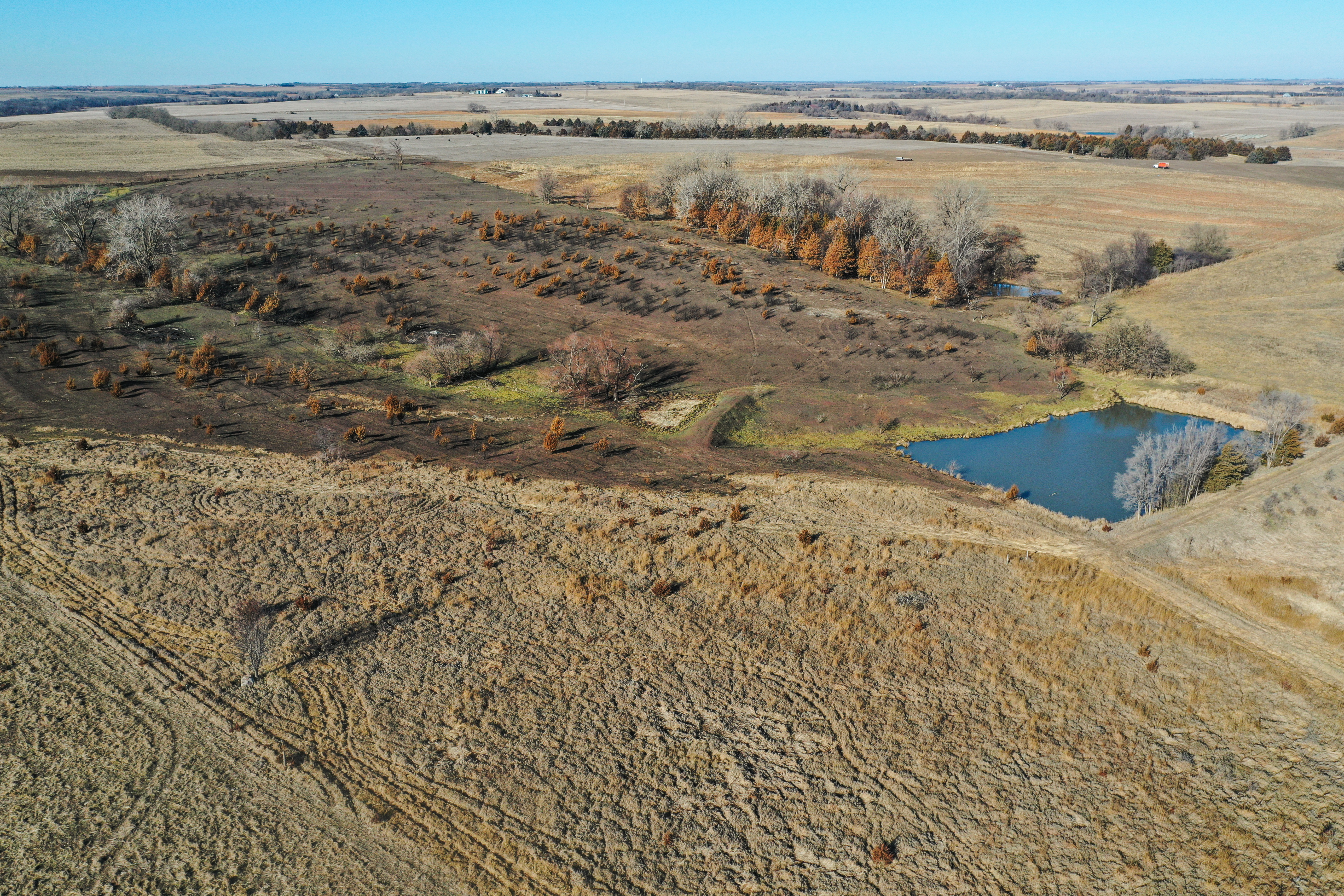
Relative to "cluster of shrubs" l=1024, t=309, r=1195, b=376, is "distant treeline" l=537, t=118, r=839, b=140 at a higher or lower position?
higher

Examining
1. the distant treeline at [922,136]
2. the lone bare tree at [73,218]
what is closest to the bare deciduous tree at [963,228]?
the distant treeline at [922,136]

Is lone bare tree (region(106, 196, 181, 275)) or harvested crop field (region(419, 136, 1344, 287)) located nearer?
lone bare tree (region(106, 196, 181, 275))

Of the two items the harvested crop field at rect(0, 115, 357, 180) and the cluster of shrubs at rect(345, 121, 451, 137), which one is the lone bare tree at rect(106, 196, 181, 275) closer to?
the harvested crop field at rect(0, 115, 357, 180)

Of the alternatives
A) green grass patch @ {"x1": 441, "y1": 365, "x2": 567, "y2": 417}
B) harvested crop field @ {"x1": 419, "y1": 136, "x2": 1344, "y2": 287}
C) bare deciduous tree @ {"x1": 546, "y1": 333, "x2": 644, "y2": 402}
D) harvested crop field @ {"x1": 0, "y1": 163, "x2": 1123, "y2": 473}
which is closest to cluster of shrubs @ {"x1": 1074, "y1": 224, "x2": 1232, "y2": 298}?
harvested crop field @ {"x1": 419, "y1": 136, "x2": 1344, "y2": 287}

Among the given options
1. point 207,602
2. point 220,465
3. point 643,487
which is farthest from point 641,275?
point 207,602

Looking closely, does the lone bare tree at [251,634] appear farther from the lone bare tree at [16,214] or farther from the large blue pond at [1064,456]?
the lone bare tree at [16,214]
